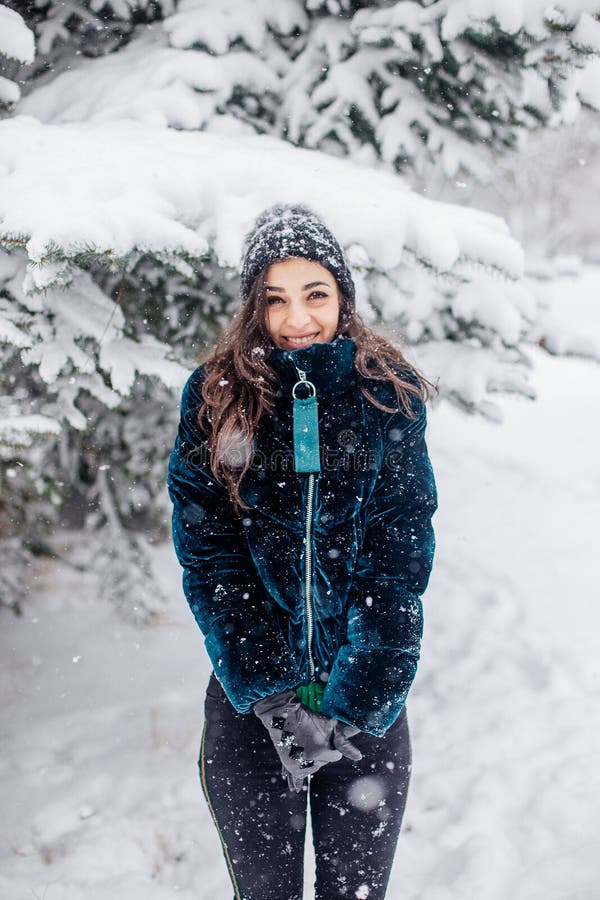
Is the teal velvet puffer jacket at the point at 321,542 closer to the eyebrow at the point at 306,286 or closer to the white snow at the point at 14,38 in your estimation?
the eyebrow at the point at 306,286

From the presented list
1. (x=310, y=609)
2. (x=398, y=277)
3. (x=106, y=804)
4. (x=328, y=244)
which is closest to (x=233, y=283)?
(x=398, y=277)

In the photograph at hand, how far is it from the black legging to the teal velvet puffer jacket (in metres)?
0.15

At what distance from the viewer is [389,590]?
1.73m

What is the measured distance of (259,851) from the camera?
1714 millimetres

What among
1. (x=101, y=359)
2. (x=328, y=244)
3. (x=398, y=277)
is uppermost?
(x=328, y=244)

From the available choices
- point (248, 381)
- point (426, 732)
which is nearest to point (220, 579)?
point (248, 381)

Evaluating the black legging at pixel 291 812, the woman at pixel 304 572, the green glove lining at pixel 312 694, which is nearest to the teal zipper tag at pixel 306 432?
the woman at pixel 304 572

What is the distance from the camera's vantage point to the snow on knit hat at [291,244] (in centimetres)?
181

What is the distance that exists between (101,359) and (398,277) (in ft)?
5.13

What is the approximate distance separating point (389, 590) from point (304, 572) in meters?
0.25

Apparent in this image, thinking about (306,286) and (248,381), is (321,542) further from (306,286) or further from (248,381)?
(306,286)

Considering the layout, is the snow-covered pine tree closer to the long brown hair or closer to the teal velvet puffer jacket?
the long brown hair

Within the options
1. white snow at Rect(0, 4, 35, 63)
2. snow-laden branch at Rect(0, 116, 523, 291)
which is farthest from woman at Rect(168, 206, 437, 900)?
white snow at Rect(0, 4, 35, 63)

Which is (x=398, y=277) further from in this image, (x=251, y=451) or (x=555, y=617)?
(x=555, y=617)
